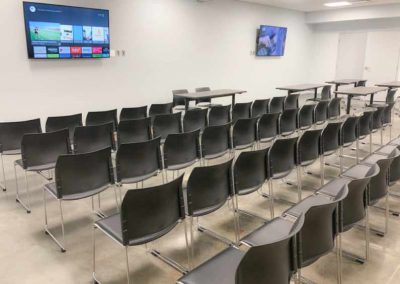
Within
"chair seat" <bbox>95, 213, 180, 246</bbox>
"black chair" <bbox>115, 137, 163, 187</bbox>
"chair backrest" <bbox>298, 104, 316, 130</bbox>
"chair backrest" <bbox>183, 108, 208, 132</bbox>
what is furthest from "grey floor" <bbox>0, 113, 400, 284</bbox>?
"chair backrest" <bbox>298, 104, 316, 130</bbox>

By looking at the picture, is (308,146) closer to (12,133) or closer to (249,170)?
(249,170)

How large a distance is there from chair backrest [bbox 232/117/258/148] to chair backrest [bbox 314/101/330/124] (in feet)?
6.21

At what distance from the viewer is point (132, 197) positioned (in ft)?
7.06

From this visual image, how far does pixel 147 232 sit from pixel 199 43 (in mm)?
7485

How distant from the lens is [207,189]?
2693 millimetres

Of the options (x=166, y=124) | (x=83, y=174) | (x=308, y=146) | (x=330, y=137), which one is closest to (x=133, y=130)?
(x=166, y=124)

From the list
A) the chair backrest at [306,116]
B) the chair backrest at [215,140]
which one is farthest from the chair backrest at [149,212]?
the chair backrest at [306,116]

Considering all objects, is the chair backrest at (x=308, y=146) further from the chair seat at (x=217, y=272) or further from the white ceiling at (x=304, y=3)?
the white ceiling at (x=304, y=3)

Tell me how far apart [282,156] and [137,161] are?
1.50m

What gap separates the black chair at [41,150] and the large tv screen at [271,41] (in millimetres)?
8384

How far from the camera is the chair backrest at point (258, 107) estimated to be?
6.67 meters

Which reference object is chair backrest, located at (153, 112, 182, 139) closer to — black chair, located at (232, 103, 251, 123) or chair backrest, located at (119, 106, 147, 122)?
chair backrest, located at (119, 106, 147, 122)

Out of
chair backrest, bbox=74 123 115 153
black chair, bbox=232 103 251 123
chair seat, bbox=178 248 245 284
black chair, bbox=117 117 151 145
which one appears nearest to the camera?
chair seat, bbox=178 248 245 284

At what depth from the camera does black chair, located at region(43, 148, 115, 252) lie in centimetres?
288
